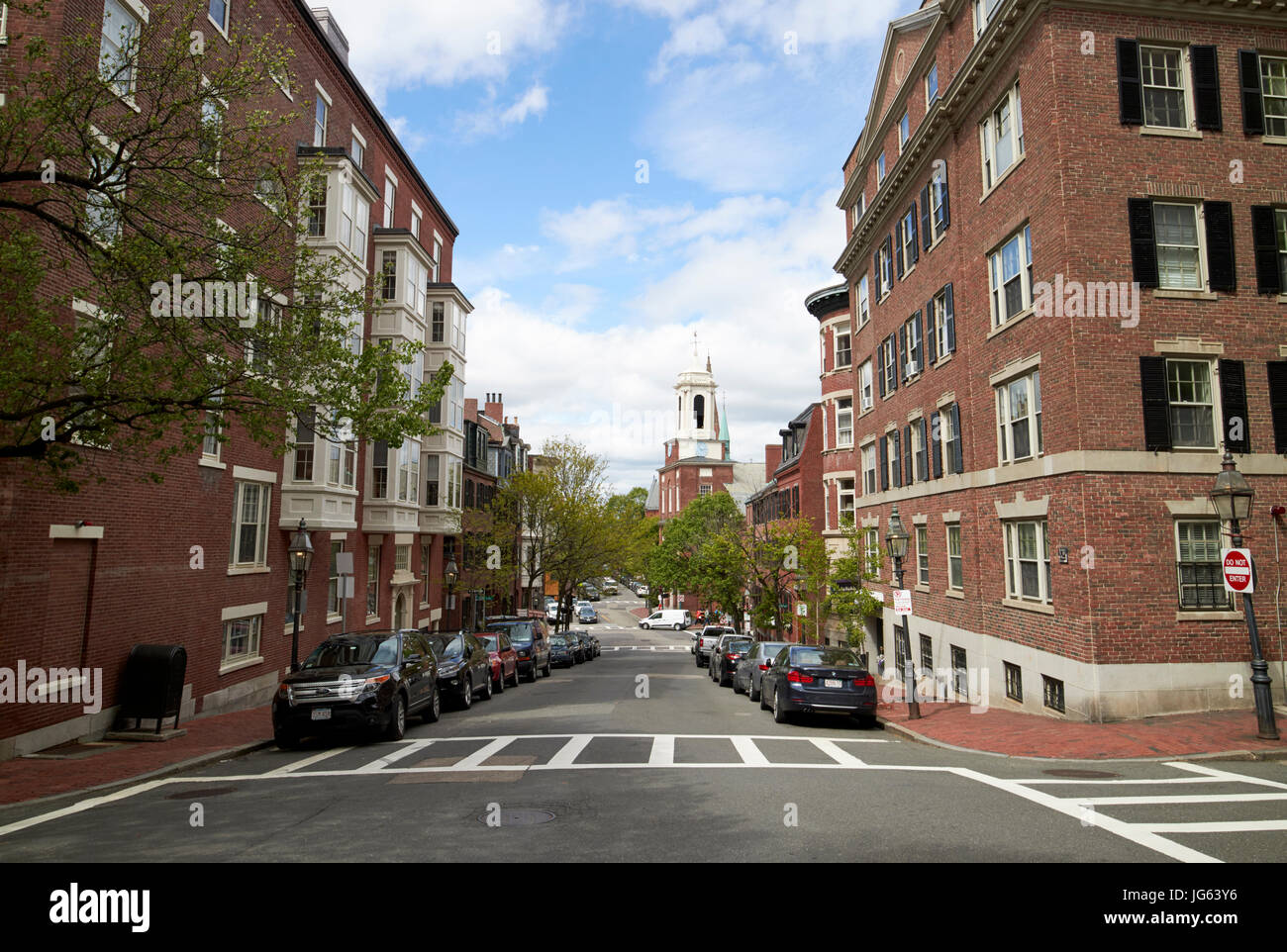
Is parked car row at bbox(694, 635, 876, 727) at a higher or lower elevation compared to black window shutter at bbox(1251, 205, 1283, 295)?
lower

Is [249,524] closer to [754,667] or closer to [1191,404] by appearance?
[754,667]

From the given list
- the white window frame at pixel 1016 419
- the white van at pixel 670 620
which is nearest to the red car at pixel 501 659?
the white window frame at pixel 1016 419

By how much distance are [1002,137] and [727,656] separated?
16.3 metres

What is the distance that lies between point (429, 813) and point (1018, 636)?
1317 centimetres

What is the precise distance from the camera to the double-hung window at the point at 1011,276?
16.2 m

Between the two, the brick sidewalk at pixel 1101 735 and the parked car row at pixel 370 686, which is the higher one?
the parked car row at pixel 370 686

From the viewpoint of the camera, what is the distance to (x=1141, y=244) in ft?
47.4

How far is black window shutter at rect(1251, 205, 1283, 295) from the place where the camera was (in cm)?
1452

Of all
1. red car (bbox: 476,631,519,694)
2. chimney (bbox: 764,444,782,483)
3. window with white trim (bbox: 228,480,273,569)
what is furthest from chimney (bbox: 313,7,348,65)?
chimney (bbox: 764,444,782,483)

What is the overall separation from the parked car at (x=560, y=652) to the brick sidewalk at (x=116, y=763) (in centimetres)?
2103

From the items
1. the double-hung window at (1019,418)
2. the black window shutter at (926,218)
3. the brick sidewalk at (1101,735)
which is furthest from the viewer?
the black window shutter at (926,218)

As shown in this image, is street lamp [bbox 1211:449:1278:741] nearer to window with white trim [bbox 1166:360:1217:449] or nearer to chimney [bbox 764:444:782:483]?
window with white trim [bbox 1166:360:1217:449]

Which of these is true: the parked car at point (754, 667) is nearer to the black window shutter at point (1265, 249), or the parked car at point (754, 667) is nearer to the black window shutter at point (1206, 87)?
the black window shutter at point (1265, 249)

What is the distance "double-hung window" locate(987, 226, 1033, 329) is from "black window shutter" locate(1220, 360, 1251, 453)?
11.7ft
